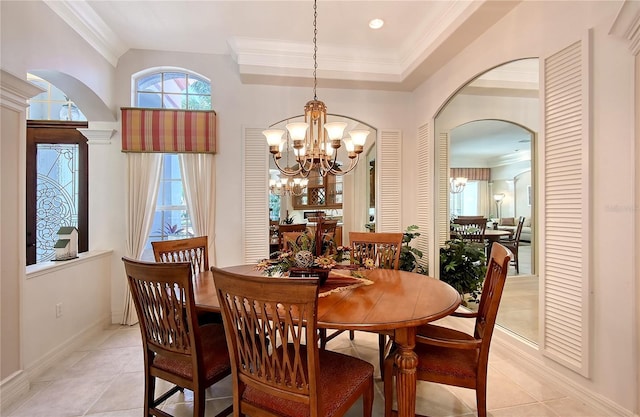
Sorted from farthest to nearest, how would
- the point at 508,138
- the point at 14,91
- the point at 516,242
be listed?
the point at 508,138 < the point at 516,242 < the point at 14,91

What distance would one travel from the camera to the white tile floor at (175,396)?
196cm

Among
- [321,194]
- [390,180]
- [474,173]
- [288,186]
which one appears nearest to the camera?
[390,180]

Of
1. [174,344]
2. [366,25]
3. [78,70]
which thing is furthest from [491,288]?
[78,70]

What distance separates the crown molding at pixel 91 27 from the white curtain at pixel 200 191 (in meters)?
1.30

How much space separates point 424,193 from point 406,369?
2.62m

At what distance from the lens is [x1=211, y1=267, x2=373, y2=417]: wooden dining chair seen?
1194 mm

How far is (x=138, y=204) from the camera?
3471 mm

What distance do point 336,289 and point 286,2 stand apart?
2537 mm

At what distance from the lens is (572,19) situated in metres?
2.03

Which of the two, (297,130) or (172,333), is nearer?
(172,333)

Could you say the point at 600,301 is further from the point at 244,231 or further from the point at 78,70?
the point at 78,70

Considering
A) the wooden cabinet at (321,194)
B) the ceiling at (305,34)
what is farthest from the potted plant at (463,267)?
the wooden cabinet at (321,194)

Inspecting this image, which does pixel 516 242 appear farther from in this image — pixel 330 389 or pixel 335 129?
pixel 330 389

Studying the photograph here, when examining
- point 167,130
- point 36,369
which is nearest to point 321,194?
point 167,130
